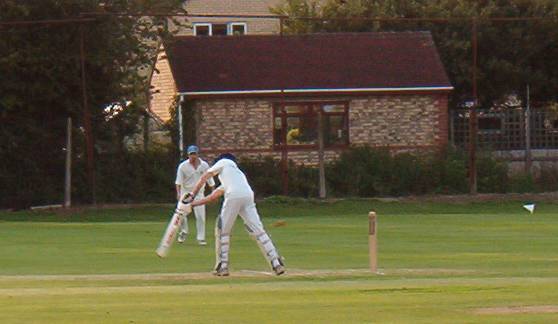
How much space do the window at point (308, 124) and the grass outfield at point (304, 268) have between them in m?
4.65

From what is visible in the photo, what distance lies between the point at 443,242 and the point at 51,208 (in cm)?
1479

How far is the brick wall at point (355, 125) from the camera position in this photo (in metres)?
43.7

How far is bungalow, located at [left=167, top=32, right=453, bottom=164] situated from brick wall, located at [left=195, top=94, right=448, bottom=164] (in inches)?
1.2

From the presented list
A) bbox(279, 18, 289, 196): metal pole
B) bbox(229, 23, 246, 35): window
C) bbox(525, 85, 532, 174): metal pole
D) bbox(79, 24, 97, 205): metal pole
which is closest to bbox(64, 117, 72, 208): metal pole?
bbox(79, 24, 97, 205): metal pole

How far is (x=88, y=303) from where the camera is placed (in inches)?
562

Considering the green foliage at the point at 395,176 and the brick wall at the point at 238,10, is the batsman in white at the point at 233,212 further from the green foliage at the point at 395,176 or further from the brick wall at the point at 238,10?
the brick wall at the point at 238,10

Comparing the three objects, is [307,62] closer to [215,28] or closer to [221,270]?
[215,28]

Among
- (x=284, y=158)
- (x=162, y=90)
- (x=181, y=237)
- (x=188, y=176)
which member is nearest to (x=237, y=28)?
(x=162, y=90)

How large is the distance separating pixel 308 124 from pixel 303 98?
85cm

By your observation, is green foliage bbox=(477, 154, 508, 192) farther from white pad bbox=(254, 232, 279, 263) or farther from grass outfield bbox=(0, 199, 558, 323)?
white pad bbox=(254, 232, 279, 263)

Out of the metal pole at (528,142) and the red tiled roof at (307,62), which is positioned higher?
the red tiled roof at (307,62)

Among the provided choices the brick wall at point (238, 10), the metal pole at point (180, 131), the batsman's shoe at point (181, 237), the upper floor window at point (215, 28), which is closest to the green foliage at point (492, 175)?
the metal pole at point (180, 131)

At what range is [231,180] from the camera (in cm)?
1947

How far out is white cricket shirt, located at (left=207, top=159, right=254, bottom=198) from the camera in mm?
19359
